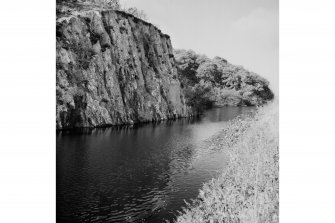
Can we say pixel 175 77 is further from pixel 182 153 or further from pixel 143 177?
pixel 143 177

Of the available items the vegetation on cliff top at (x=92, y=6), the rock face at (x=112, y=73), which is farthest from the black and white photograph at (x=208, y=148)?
the vegetation on cliff top at (x=92, y=6)

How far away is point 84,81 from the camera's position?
17.6 m

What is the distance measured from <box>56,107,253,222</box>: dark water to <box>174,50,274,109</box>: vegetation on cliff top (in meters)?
1.42

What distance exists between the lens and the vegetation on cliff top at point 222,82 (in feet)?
30.7

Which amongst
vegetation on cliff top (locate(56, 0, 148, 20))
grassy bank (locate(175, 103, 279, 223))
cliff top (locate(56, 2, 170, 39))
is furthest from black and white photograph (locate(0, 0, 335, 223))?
cliff top (locate(56, 2, 170, 39))

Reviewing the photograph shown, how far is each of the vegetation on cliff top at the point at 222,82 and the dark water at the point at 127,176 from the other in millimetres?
1423

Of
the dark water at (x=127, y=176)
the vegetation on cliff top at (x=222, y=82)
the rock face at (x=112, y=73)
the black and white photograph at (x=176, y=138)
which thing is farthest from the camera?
the rock face at (x=112, y=73)

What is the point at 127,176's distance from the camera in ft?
36.1

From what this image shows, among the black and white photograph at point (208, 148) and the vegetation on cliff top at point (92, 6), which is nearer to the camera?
the black and white photograph at point (208, 148)

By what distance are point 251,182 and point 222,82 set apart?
11.3 m

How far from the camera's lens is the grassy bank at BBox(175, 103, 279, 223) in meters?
5.94

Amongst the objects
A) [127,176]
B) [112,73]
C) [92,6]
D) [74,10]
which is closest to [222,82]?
[112,73]

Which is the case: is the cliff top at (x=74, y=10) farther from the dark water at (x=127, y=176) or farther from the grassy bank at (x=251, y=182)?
the grassy bank at (x=251, y=182)

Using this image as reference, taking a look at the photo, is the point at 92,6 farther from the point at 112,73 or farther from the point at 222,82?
the point at 222,82
